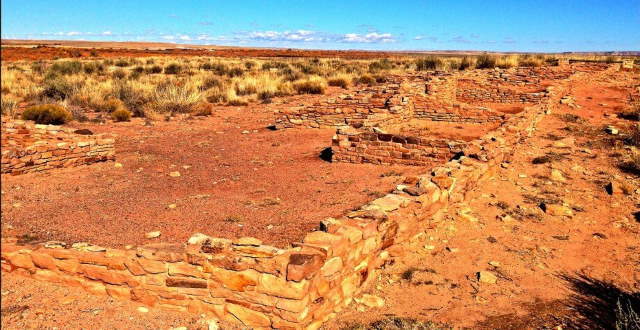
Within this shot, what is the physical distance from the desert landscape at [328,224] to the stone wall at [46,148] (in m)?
0.03

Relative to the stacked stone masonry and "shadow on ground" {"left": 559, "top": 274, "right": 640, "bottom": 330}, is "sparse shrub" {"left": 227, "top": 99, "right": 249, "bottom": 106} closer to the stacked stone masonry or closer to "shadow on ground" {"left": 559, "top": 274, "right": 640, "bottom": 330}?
the stacked stone masonry

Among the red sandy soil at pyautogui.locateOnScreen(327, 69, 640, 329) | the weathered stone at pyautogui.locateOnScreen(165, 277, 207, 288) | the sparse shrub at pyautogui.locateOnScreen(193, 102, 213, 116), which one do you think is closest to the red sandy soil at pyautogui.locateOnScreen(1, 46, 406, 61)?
the sparse shrub at pyautogui.locateOnScreen(193, 102, 213, 116)

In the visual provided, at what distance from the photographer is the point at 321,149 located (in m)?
9.28

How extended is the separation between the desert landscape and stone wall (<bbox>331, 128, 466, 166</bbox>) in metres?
0.03

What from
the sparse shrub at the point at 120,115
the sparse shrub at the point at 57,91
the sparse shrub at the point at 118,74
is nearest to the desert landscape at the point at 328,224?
the sparse shrub at the point at 120,115

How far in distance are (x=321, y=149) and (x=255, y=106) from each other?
7455mm

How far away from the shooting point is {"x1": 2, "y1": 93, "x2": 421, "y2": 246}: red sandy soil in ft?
16.1

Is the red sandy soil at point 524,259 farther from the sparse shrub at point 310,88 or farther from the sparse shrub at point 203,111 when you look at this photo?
the sparse shrub at point 310,88

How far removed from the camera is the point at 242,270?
3240mm

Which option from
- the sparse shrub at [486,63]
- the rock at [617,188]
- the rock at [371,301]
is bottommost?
the rock at [371,301]

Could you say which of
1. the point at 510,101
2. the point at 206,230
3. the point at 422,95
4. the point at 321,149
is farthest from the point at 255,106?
the point at 206,230

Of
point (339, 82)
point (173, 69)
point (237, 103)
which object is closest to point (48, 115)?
point (237, 103)

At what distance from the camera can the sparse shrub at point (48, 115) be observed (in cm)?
1159

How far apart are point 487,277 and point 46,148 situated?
7036 mm
